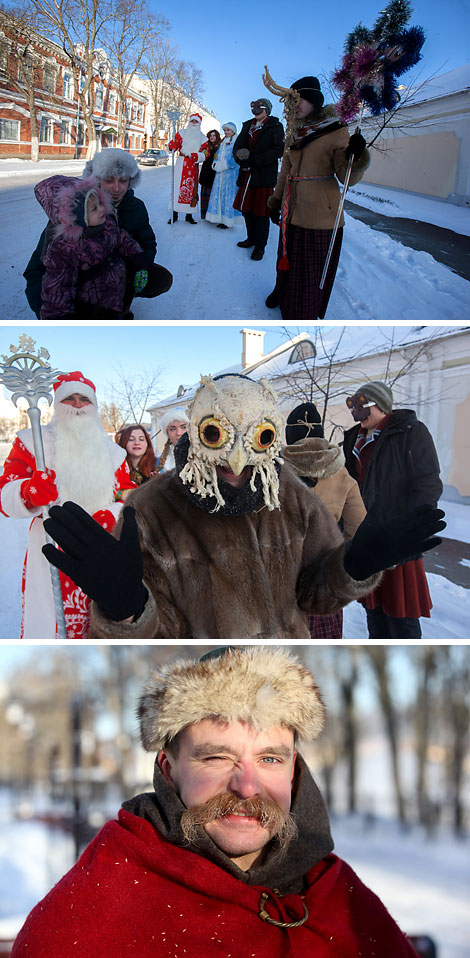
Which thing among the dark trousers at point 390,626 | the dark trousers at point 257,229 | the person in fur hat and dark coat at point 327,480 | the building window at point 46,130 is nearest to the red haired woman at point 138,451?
the person in fur hat and dark coat at point 327,480

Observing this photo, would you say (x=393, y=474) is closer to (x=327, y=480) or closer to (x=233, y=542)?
(x=327, y=480)

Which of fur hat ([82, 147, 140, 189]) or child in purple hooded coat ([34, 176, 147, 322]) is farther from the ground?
fur hat ([82, 147, 140, 189])

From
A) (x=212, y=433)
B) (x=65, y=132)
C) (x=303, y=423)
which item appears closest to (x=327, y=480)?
(x=303, y=423)

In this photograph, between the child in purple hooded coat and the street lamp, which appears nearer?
the child in purple hooded coat

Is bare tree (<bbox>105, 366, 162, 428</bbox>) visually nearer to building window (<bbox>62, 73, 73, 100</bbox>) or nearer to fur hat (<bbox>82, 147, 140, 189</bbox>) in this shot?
fur hat (<bbox>82, 147, 140, 189</bbox>)

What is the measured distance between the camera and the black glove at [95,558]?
1.66 meters

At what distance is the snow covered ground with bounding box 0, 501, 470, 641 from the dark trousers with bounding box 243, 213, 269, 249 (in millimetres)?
2179

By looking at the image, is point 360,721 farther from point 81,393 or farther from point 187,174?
point 187,174

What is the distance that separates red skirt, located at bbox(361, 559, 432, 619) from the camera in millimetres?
2695

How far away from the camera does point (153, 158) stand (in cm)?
380

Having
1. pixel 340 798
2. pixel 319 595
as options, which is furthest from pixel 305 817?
pixel 340 798

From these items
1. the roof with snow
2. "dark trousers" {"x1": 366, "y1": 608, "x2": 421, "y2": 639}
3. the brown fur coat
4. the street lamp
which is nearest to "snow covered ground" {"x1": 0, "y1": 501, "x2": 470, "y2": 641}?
"dark trousers" {"x1": 366, "y1": 608, "x2": 421, "y2": 639}

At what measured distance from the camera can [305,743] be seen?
1525mm

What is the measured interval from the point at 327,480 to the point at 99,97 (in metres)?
2.58
